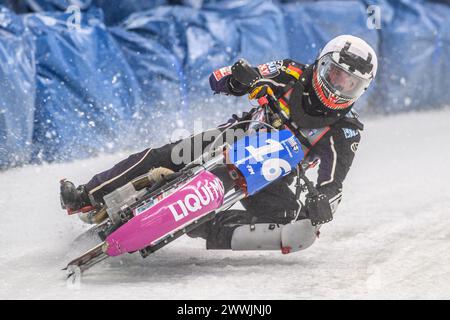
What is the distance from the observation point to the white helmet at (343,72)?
511cm

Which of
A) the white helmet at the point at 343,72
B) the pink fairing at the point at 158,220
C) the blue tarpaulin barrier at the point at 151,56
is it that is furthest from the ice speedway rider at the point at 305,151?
the blue tarpaulin barrier at the point at 151,56

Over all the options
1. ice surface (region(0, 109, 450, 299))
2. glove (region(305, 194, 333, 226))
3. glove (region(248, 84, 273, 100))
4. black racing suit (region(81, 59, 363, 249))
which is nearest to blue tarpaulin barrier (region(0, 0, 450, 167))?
ice surface (region(0, 109, 450, 299))

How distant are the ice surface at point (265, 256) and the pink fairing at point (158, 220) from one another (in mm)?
235

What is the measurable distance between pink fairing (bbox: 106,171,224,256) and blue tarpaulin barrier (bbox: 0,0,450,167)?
3.06 metres

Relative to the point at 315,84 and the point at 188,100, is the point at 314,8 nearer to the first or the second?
the point at 188,100

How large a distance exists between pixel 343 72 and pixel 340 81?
0.20 feet

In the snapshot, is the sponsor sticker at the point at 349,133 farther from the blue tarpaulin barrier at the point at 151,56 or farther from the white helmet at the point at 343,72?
the blue tarpaulin barrier at the point at 151,56

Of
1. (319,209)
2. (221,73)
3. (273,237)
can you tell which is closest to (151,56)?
(221,73)

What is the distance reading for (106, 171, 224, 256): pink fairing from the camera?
453 centimetres

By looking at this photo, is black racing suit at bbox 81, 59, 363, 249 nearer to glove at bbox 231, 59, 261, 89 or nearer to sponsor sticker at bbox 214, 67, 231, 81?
sponsor sticker at bbox 214, 67, 231, 81

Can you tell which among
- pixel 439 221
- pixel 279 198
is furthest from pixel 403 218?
pixel 279 198

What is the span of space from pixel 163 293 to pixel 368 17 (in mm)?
6485

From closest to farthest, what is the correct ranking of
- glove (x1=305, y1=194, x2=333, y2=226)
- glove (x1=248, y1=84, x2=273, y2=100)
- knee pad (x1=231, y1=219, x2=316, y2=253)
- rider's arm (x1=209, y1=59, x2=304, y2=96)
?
1. glove (x1=305, y1=194, x2=333, y2=226)
2. knee pad (x1=231, y1=219, x2=316, y2=253)
3. glove (x1=248, y1=84, x2=273, y2=100)
4. rider's arm (x1=209, y1=59, x2=304, y2=96)
